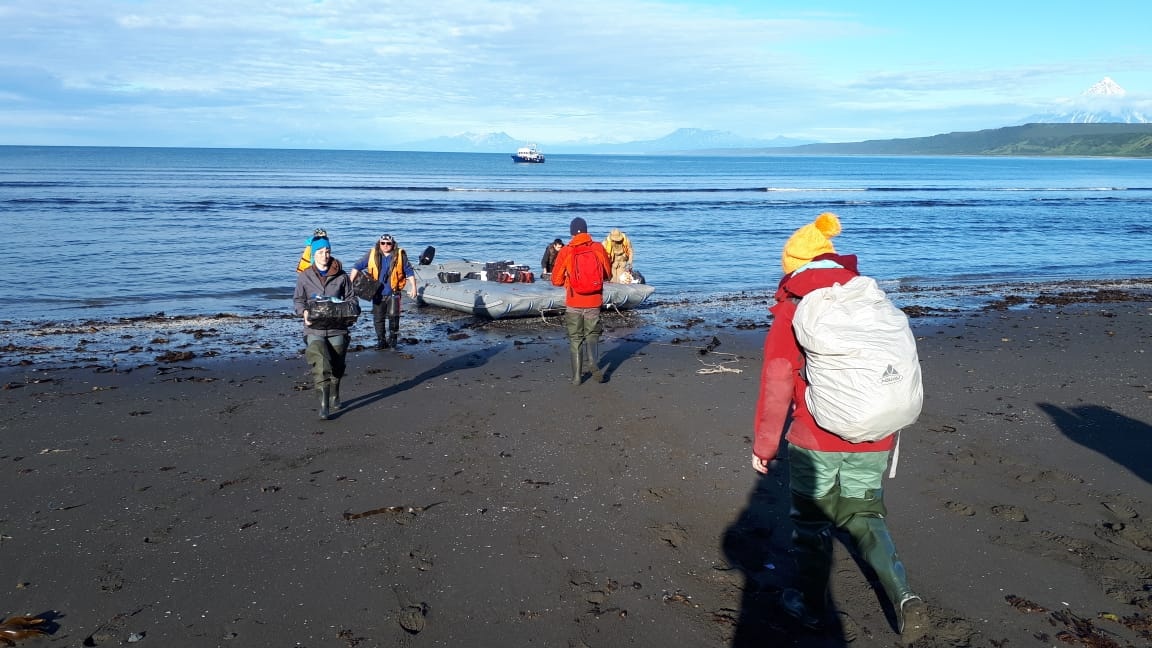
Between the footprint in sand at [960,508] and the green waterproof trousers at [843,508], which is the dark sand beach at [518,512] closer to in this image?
the footprint in sand at [960,508]

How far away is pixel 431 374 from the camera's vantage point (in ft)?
33.6

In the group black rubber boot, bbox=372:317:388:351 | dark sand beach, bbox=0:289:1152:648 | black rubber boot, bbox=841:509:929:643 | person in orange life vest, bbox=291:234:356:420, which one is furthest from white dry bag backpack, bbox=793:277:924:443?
black rubber boot, bbox=372:317:388:351

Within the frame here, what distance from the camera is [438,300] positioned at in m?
14.7

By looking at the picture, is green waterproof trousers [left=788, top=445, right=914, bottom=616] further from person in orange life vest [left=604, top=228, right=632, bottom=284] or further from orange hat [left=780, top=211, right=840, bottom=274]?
person in orange life vest [left=604, top=228, right=632, bottom=284]

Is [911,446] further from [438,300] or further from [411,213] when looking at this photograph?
[411,213]

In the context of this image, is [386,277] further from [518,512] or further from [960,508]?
[960,508]

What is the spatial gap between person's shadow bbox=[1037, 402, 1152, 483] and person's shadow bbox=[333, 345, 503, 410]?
22.0 feet

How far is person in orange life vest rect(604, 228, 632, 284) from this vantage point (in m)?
14.8

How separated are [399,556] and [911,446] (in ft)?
15.4

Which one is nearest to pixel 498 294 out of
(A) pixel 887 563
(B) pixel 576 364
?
(B) pixel 576 364

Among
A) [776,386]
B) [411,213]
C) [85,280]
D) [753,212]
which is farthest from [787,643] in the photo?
[753,212]

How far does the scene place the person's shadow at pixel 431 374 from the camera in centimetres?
884

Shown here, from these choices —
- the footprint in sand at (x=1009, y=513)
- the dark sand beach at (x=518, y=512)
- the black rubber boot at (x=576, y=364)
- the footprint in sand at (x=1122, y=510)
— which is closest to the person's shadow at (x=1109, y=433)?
the dark sand beach at (x=518, y=512)

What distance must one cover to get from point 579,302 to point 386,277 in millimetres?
3418
